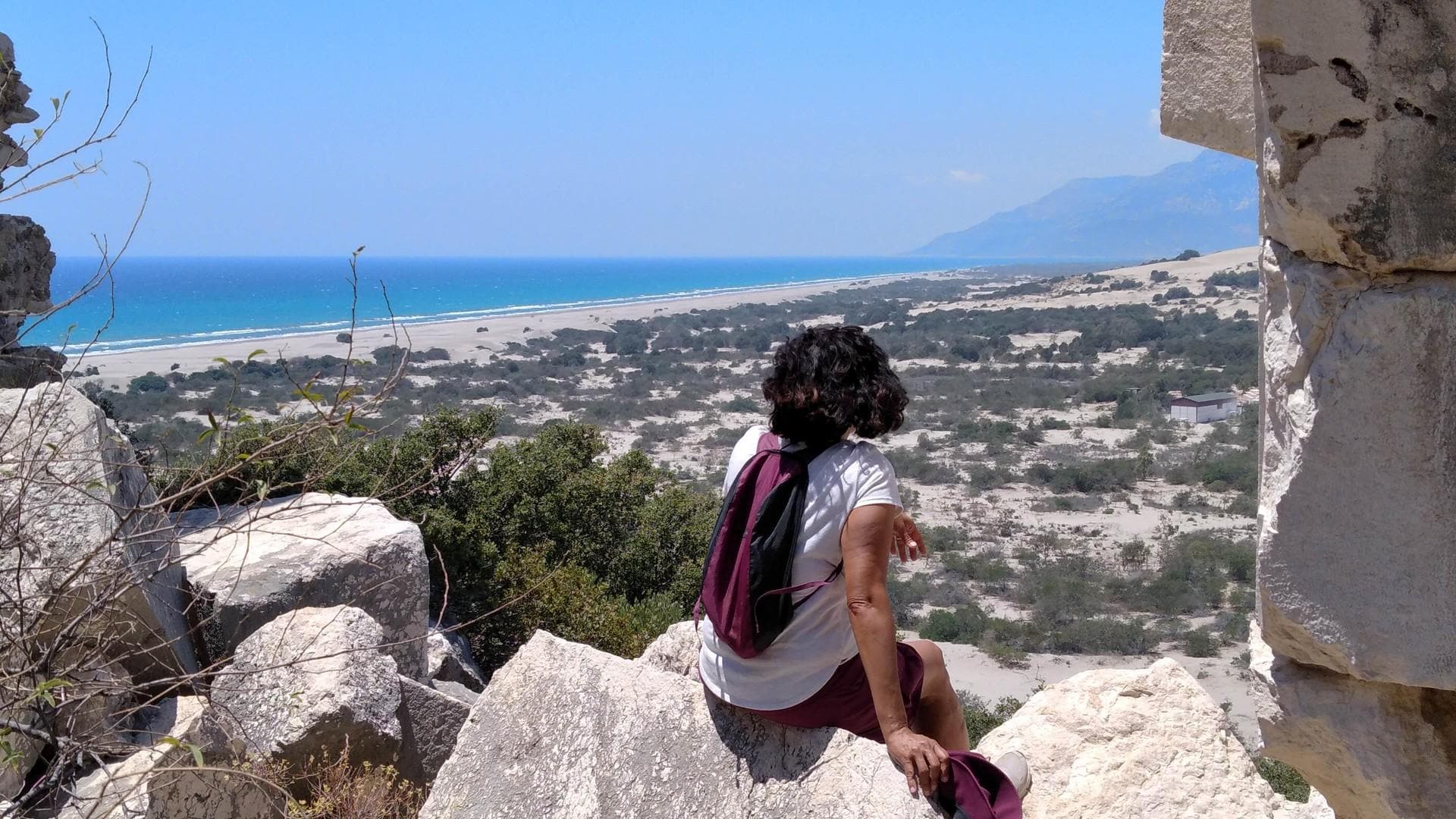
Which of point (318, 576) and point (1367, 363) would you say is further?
point (318, 576)

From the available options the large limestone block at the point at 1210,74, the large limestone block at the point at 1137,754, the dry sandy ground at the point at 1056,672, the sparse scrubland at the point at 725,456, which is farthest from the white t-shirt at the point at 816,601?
the dry sandy ground at the point at 1056,672

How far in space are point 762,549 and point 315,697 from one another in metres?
2.77

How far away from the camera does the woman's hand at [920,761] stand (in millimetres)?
2664

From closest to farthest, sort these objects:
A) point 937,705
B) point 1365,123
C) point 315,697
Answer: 1. point 1365,123
2. point 937,705
3. point 315,697

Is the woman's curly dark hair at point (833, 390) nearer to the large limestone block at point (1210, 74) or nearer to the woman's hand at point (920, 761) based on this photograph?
the woman's hand at point (920, 761)

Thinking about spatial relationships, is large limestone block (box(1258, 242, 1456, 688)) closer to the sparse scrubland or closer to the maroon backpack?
the maroon backpack

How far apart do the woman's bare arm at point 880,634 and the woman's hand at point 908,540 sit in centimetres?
56

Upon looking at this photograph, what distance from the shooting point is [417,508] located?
Result: 30.8 feet

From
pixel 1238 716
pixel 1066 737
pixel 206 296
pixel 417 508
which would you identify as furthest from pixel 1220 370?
pixel 206 296

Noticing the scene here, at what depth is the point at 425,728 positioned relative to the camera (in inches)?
203

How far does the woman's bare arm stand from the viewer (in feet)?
8.74

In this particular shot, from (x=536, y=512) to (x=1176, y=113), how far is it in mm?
8813

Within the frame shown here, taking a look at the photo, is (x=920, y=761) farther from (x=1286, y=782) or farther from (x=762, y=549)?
(x=1286, y=782)

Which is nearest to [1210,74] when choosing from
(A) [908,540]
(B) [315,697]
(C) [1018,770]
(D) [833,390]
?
(D) [833,390]
